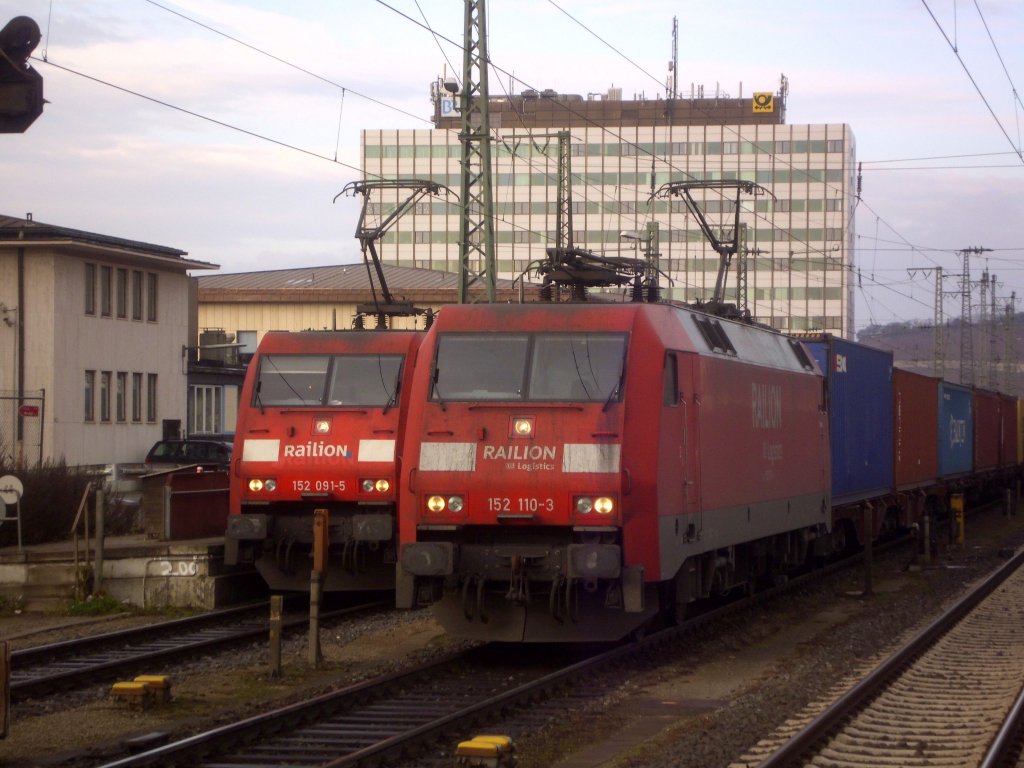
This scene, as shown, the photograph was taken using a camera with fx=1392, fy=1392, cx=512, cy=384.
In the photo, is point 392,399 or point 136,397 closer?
point 392,399

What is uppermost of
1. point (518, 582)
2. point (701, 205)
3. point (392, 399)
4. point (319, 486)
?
point (701, 205)

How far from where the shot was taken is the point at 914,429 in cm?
2769

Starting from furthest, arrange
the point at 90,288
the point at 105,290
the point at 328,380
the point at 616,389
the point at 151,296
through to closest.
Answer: the point at 151,296, the point at 105,290, the point at 90,288, the point at 328,380, the point at 616,389

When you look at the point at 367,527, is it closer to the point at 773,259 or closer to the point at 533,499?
the point at 533,499

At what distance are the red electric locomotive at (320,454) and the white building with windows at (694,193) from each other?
260 ft

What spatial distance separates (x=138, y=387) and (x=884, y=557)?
18.9 metres

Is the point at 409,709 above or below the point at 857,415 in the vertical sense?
below

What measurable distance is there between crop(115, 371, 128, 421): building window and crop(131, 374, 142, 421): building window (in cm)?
30

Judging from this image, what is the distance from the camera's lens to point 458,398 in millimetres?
12023

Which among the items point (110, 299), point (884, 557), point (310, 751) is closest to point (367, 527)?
point (310, 751)

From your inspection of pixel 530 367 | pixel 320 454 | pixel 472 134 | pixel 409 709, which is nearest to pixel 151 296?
pixel 472 134

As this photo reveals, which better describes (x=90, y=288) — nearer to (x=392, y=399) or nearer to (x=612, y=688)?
(x=392, y=399)

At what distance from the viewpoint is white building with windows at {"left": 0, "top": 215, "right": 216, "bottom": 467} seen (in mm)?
30703

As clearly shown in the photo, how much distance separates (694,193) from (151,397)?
69329 millimetres
